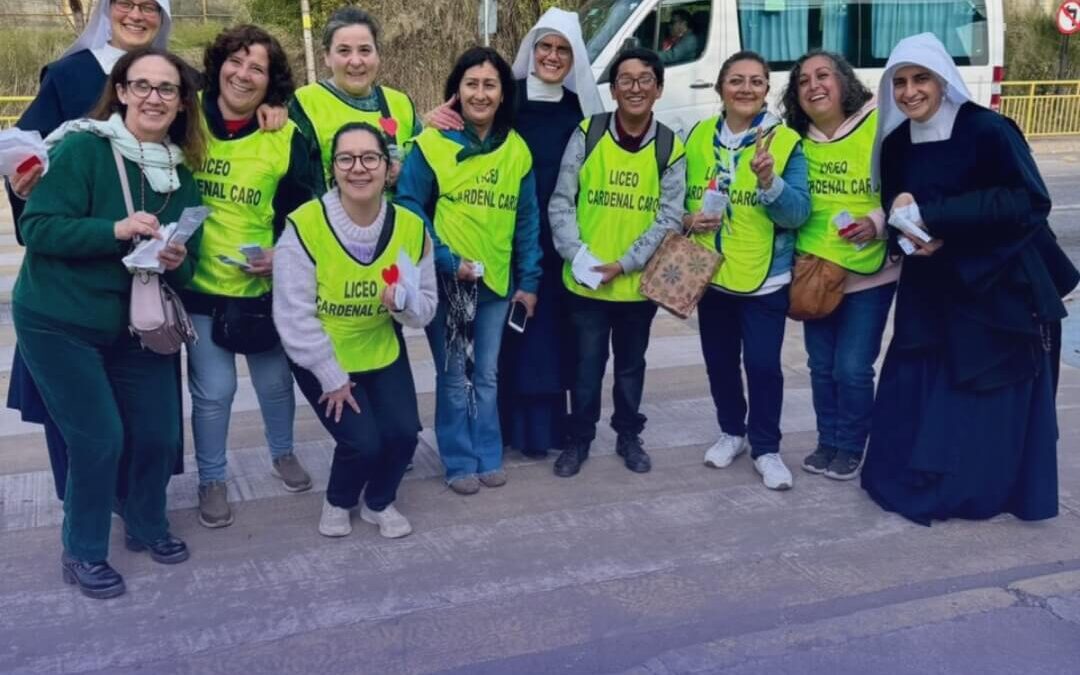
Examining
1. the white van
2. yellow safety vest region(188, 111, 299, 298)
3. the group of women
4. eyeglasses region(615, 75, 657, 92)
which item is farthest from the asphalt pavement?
the white van

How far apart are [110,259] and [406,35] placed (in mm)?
13210

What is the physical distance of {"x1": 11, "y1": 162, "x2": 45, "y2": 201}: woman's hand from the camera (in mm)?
3496

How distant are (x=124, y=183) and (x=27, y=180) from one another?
29cm

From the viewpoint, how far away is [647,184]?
4676 millimetres

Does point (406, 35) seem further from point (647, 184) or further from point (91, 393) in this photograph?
point (91, 393)

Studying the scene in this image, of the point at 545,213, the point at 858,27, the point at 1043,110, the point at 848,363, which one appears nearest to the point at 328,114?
the point at 545,213

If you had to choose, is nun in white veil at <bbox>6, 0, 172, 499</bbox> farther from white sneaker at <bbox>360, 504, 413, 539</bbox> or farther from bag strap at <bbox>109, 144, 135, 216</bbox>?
white sneaker at <bbox>360, 504, 413, 539</bbox>

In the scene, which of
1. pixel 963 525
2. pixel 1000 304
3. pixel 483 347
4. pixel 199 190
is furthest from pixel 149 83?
pixel 963 525

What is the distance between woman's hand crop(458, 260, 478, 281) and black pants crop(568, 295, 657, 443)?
0.53m

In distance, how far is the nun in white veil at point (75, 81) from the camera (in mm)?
3969

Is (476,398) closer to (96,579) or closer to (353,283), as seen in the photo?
(353,283)

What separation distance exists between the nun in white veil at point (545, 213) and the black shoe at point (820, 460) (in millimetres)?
1131

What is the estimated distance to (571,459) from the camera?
16.5 ft

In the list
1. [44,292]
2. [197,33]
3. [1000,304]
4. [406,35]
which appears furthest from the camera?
[197,33]
